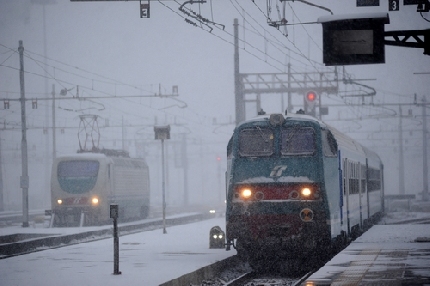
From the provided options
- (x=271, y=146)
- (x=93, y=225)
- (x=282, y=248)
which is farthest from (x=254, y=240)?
(x=93, y=225)

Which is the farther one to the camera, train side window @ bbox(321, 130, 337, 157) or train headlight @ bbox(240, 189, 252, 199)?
train side window @ bbox(321, 130, 337, 157)

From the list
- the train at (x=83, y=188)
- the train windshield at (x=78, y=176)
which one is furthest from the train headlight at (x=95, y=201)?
the train windshield at (x=78, y=176)

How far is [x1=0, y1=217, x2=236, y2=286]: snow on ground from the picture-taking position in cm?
1340

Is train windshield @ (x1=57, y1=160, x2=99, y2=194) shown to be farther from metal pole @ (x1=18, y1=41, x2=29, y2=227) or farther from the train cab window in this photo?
the train cab window

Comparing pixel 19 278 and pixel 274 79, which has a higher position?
pixel 274 79

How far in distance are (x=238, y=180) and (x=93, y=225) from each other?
60.4 ft

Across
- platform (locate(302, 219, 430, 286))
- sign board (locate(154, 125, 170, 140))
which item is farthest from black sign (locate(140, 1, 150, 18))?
platform (locate(302, 219, 430, 286))

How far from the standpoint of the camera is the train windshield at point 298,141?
58.6ft

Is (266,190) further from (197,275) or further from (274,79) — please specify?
(274,79)

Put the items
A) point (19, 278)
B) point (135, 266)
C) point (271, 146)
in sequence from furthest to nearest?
point (271, 146)
point (135, 266)
point (19, 278)

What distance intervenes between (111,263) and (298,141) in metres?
4.80

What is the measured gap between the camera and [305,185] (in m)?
17.0

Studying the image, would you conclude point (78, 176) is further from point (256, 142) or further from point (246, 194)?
point (246, 194)

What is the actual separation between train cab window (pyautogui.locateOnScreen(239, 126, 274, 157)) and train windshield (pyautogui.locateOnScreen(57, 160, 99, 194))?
1772 centimetres
